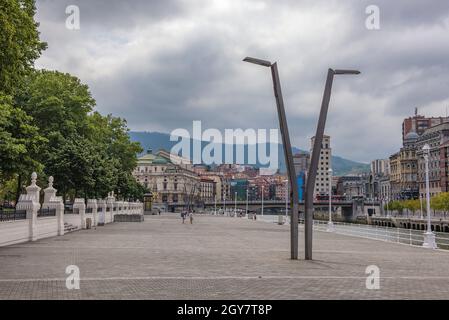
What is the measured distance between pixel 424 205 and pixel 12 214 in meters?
96.6

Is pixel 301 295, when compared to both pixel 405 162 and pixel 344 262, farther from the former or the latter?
pixel 405 162

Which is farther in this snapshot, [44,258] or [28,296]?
[44,258]

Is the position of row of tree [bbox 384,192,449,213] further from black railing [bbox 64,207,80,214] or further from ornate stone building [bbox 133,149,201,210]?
ornate stone building [bbox 133,149,201,210]

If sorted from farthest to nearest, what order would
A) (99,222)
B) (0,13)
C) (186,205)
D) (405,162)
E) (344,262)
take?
1. (186,205)
2. (405,162)
3. (99,222)
4. (344,262)
5. (0,13)

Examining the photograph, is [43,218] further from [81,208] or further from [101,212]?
[101,212]

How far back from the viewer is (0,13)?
15.0m

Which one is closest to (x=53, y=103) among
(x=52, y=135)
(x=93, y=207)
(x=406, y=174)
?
(x=52, y=135)

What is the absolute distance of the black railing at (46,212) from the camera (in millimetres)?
32150

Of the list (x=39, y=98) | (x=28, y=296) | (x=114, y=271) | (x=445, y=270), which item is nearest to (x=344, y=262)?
(x=445, y=270)

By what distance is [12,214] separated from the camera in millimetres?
27141

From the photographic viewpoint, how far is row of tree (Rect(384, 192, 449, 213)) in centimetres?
9556

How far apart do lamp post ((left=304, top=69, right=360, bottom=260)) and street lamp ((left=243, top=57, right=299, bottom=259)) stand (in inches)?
15.2
